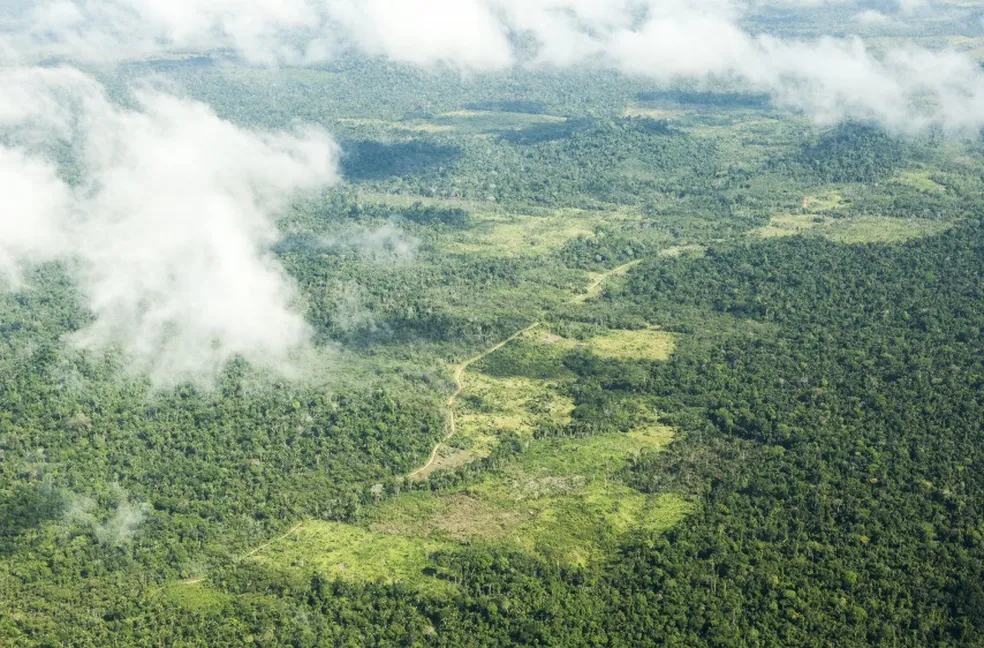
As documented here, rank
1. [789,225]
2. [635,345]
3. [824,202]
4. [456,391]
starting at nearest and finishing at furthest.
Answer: [456,391]
[635,345]
[789,225]
[824,202]

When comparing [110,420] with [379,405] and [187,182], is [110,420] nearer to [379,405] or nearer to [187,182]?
[379,405]

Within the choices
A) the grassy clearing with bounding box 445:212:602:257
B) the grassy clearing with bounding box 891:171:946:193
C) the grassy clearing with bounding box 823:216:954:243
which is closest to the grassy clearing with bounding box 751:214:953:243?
the grassy clearing with bounding box 823:216:954:243

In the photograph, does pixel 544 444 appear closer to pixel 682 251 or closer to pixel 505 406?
pixel 505 406

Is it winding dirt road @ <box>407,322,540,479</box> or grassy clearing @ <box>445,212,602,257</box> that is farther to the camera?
grassy clearing @ <box>445,212,602,257</box>

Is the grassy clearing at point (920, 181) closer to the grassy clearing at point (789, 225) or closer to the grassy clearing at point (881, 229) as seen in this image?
the grassy clearing at point (881, 229)

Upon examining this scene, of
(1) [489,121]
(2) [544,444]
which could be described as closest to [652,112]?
(1) [489,121]

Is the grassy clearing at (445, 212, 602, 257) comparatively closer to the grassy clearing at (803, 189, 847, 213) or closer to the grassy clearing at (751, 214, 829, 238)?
the grassy clearing at (751, 214, 829, 238)
